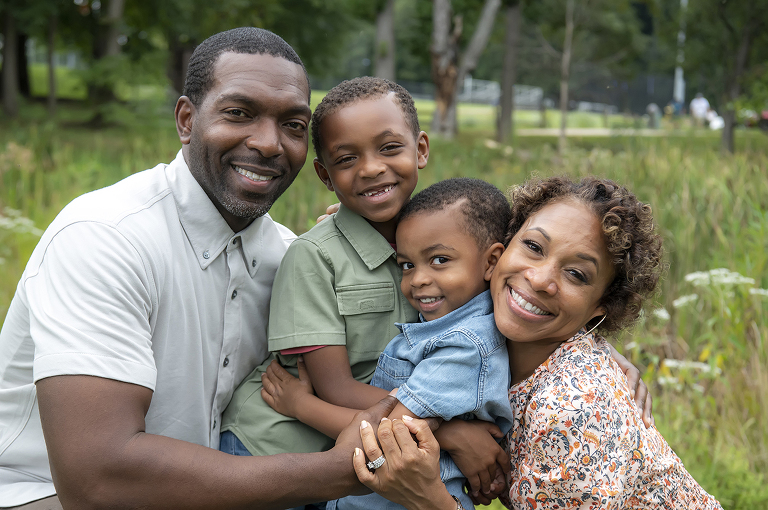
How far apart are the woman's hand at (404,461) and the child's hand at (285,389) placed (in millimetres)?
310

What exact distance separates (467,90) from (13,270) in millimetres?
57800

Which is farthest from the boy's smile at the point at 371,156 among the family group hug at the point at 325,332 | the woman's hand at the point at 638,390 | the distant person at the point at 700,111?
the distant person at the point at 700,111

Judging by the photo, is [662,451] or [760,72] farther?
[760,72]

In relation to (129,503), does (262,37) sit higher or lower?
higher

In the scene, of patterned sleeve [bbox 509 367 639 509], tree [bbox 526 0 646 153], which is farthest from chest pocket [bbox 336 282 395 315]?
tree [bbox 526 0 646 153]

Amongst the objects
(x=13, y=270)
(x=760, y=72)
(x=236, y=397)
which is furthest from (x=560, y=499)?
(x=760, y=72)

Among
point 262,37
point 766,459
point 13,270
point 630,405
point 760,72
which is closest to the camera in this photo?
point 630,405

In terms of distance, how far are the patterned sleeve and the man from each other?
499mm

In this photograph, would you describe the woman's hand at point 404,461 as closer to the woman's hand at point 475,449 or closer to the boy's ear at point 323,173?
the woman's hand at point 475,449

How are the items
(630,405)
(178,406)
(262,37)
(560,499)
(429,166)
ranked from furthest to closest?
(429,166)
(262,37)
(178,406)
(630,405)
(560,499)

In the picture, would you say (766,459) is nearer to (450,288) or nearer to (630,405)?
(630,405)

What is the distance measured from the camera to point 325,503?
8.00 ft

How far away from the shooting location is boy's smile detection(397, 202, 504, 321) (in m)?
2.27

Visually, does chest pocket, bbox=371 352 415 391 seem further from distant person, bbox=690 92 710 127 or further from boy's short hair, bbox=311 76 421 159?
distant person, bbox=690 92 710 127
